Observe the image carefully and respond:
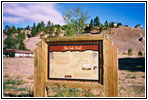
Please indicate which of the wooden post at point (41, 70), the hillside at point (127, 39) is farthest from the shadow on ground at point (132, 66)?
the hillside at point (127, 39)

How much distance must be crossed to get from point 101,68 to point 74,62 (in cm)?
85

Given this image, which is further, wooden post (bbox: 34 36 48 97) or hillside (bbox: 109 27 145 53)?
hillside (bbox: 109 27 145 53)

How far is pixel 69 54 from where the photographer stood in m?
4.93

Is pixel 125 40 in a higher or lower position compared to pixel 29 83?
higher

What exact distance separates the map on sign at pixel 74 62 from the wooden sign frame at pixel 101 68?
137mm

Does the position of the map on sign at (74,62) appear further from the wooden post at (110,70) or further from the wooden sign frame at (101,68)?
the wooden post at (110,70)

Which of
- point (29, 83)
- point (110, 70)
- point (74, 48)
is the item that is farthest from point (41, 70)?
point (29, 83)

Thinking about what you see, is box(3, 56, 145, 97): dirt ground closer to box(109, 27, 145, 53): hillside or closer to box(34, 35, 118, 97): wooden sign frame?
box(34, 35, 118, 97): wooden sign frame

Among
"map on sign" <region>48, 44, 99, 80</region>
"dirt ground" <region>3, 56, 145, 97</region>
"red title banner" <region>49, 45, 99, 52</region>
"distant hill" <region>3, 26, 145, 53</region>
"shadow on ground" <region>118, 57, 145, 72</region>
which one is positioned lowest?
"dirt ground" <region>3, 56, 145, 97</region>

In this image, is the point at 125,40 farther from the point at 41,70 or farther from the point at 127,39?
the point at 41,70

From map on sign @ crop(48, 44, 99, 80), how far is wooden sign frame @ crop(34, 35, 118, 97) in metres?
0.14

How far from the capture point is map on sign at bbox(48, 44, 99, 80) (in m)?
4.64

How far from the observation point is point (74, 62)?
484 cm

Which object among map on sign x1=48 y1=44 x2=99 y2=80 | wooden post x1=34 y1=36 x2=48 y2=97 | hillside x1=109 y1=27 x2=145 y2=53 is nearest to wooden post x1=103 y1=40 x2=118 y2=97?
map on sign x1=48 y1=44 x2=99 y2=80
